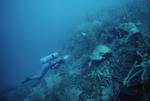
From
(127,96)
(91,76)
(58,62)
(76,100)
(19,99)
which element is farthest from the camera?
(19,99)

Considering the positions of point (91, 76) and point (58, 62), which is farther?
point (58, 62)

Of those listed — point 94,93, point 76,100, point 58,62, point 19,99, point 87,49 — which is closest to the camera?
point 94,93

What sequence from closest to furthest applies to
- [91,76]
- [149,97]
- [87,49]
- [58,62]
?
[149,97], [91,76], [58,62], [87,49]

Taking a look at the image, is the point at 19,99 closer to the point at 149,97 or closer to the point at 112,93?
the point at 112,93

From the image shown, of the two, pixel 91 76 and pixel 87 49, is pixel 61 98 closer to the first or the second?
pixel 91 76

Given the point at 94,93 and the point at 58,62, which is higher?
the point at 58,62

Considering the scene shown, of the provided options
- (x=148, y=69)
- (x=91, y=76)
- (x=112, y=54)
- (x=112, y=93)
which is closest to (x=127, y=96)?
(x=112, y=93)

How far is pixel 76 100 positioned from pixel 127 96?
8.04 ft

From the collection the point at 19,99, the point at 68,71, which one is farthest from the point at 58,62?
the point at 19,99

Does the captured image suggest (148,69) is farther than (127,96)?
No

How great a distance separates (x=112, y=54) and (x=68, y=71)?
369 centimetres

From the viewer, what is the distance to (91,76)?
14.8ft

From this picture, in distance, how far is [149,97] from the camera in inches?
69.1

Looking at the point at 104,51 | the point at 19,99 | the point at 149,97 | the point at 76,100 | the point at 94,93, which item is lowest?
the point at 149,97
